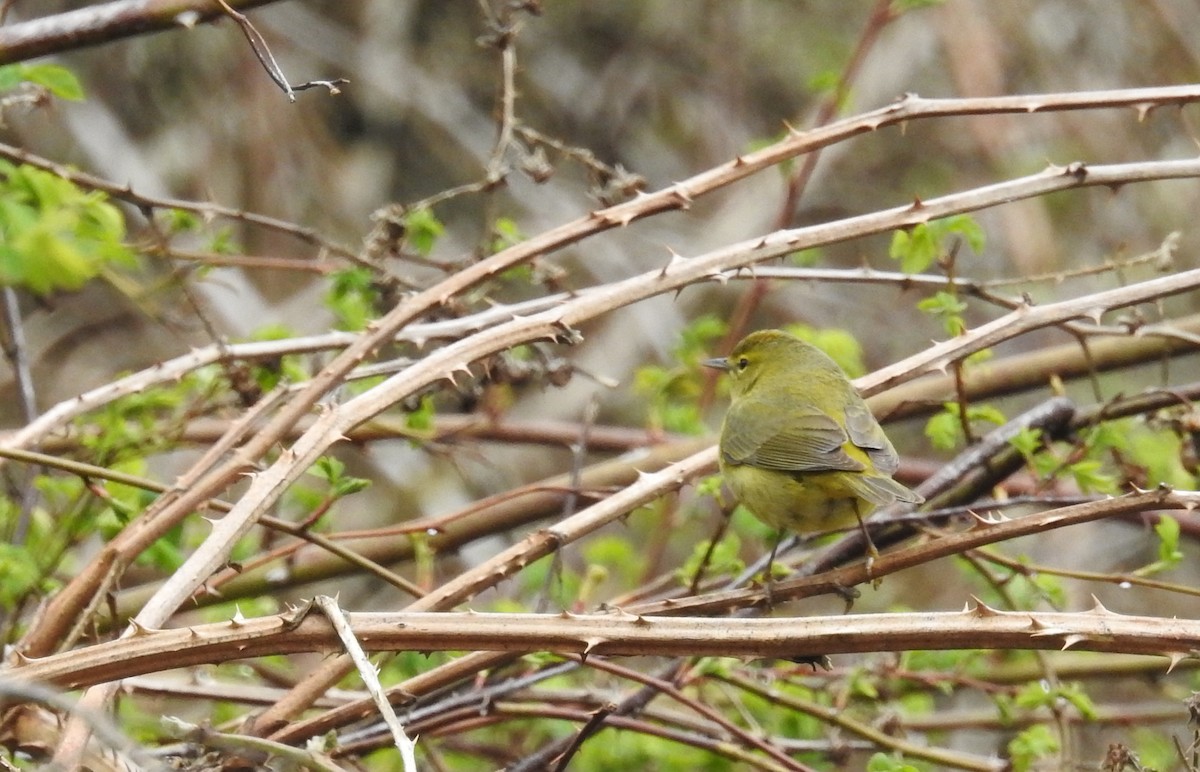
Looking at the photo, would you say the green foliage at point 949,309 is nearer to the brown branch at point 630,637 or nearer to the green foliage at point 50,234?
the brown branch at point 630,637

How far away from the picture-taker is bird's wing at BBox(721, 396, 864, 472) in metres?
3.50

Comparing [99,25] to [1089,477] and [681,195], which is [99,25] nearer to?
[681,195]

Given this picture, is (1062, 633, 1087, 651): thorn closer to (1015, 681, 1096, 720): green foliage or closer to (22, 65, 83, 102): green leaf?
(1015, 681, 1096, 720): green foliage

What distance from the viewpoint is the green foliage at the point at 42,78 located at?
2600 millimetres

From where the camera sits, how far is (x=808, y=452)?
3602mm

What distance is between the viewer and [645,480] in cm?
281

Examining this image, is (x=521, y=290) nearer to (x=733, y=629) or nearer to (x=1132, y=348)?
(x=1132, y=348)

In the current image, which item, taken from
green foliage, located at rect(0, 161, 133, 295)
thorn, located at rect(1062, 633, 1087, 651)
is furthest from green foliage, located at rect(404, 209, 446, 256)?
thorn, located at rect(1062, 633, 1087, 651)

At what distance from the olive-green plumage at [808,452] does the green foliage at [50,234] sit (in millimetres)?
1532

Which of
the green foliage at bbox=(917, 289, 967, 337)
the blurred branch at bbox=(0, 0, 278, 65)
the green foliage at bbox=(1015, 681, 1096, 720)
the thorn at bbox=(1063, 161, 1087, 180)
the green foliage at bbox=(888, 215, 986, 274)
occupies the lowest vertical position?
the green foliage at bbox=(1015, 681, 1096, 720)

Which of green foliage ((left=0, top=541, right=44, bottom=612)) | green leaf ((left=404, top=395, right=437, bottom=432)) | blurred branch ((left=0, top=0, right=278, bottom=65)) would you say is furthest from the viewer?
green leaf ((left=404, top=395, right=437, bottom=432))

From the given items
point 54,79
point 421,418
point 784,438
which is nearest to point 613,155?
point 784,438

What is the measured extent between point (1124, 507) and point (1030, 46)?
22.5 ft

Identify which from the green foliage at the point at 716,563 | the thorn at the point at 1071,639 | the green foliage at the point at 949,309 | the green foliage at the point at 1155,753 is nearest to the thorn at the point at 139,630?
the thorn at the point at 1071,639
